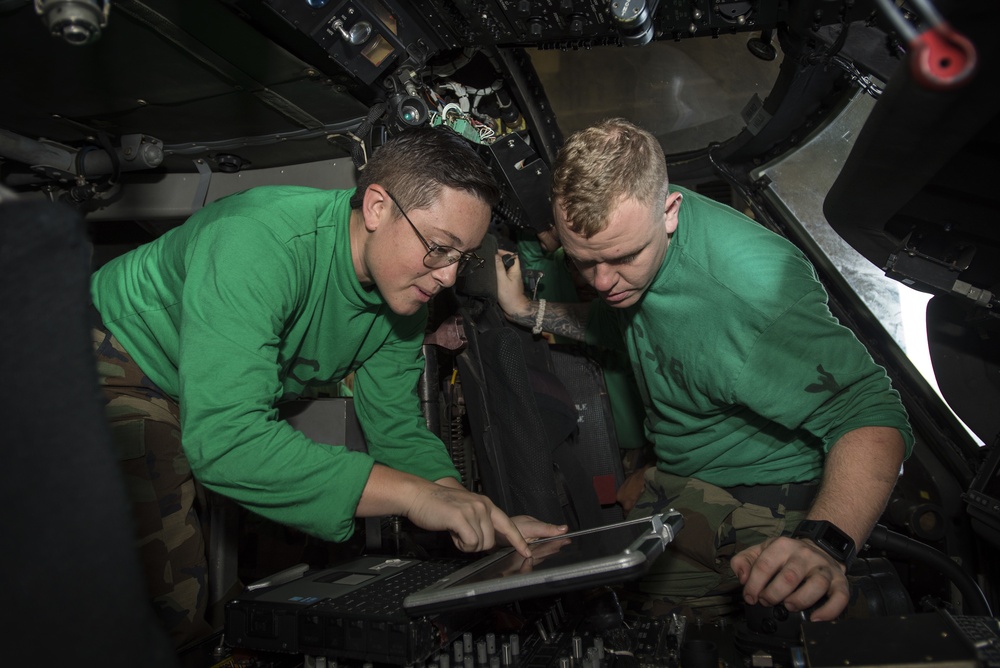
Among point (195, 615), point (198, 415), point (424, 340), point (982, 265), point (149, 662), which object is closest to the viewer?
point (149, 662)

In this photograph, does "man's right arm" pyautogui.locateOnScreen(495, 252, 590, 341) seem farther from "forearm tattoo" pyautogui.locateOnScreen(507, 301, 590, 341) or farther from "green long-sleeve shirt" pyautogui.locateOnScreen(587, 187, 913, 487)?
"green long-sleeve shirt" pyautogui.locateOnScreen(587, 187, 913, 487)

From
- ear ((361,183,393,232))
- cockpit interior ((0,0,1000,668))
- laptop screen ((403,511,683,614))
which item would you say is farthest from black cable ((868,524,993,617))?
ear ((361,183,393,232))

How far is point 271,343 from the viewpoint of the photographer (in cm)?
161

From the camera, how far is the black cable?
2205mm

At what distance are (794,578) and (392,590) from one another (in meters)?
0.84

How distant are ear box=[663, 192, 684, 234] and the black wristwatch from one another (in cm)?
88

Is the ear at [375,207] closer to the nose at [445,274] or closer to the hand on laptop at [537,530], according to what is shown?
the nose at [445,274]

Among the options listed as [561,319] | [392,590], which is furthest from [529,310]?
[392,590]

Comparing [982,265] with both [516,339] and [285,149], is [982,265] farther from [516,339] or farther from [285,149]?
[285,149]

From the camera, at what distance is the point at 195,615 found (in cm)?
189

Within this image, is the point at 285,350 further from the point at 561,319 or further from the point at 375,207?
the point at 561,319

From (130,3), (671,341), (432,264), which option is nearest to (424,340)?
(432,264)

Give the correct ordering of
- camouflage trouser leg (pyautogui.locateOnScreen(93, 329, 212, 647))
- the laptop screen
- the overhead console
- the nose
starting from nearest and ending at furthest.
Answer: the laptop screen < camouflage trouser leg (pyautogui.locateOnScreen(93, 329, 212, 647)) < the nose < the overhead console

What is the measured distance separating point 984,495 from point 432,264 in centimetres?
193
